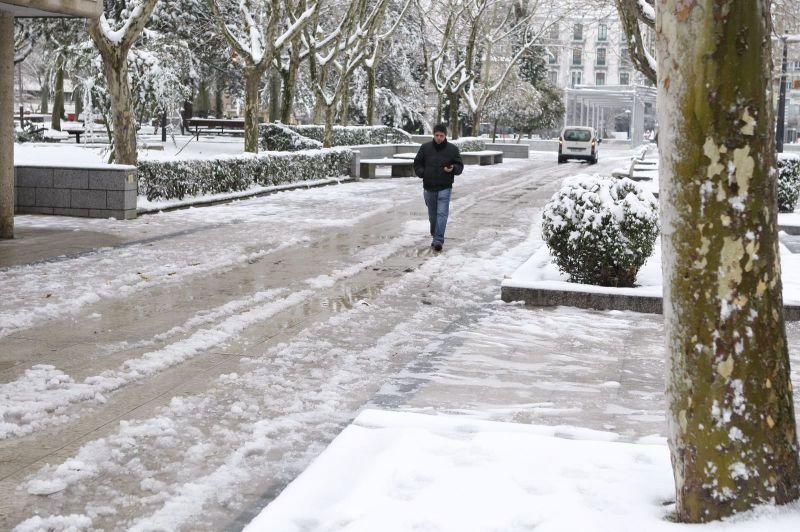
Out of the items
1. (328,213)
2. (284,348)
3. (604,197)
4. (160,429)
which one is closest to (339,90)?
(328,213)

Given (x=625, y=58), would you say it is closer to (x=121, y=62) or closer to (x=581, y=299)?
(x=121, y=62)

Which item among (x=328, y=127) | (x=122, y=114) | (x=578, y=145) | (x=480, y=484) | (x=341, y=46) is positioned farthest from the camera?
(x=578, y=145)

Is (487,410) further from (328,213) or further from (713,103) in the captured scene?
(328,213)

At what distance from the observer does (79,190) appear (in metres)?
16.4

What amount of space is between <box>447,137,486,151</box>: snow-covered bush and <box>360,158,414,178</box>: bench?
10.2 m

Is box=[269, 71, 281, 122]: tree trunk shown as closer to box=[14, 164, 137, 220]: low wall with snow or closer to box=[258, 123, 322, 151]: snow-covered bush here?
box=[258, 123, 322, 151]: snow-covered bush

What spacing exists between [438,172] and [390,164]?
1623 centimetres

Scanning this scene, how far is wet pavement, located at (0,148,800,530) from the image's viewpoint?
4.81m

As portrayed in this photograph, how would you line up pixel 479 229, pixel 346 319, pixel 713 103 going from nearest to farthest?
pixel 713 103
pixel 346 319
pixel 479 229

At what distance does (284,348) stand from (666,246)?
422 cm

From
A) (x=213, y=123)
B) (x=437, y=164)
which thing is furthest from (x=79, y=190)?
(x=213, y=123)

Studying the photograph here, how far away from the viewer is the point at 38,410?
5.83 m

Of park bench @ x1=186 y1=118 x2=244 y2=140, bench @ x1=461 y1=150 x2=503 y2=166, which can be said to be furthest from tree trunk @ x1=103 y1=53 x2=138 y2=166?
park bench @ x1=186 y1=118 x2=244 y2=140

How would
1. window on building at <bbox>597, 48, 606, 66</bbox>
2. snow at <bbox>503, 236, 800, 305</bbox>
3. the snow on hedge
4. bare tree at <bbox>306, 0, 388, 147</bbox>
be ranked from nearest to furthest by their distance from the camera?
snow at <bbox>503, 236, 800, 305</bbox> < bare tree at <bbox>306, 0, 388, 147</bbox> < the snow on hedge < window on building at <bbox>597, 48, 606, 66</bbox>
